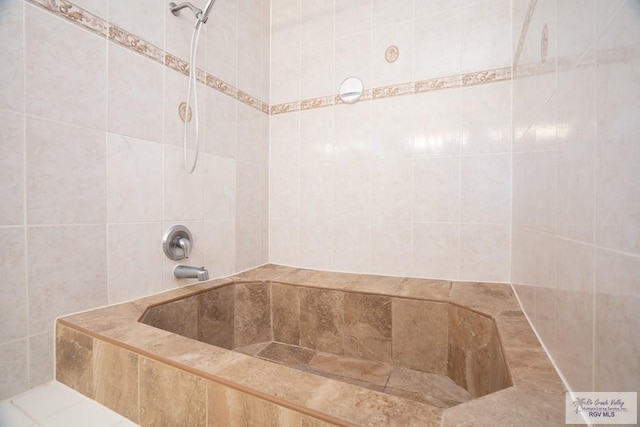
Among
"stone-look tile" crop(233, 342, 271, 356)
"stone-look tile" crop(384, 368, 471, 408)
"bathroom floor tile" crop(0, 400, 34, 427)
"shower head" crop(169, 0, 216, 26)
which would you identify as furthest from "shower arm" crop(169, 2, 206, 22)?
"stone-look tile" crop(384, 368, 471, 408)

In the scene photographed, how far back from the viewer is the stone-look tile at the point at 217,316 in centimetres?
108

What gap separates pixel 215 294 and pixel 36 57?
101 centimetres

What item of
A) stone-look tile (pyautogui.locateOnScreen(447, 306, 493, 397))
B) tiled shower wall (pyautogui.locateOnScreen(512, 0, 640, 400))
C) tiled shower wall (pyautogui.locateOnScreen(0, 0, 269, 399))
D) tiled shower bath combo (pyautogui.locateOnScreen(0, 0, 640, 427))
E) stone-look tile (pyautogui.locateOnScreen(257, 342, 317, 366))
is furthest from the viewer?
stone-look tile (pyautogui.locateOnScreen(257, 342, 317, 366))

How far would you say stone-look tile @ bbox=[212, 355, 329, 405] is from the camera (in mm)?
445

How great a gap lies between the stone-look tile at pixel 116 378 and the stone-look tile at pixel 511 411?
701 mm

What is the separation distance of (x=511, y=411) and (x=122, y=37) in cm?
154

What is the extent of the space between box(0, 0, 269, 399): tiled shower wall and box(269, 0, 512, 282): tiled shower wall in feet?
1.37

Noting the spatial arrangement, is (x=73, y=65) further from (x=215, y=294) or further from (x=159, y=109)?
(x=215, y=294)

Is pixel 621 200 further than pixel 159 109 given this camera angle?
No

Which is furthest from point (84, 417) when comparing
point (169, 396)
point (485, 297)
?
point (485, 297)

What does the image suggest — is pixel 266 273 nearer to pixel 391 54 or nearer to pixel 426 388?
pixel 426 388

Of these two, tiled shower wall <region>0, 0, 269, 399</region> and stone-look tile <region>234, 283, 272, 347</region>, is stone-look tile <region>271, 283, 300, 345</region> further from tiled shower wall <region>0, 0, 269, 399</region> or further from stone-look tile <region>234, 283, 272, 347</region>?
tiled shower wall <region>0, 0, 269, 399</region>

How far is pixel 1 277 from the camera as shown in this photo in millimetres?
649

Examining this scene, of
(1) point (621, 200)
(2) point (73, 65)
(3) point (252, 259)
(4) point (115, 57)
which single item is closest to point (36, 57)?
(2) point (73, 65)
